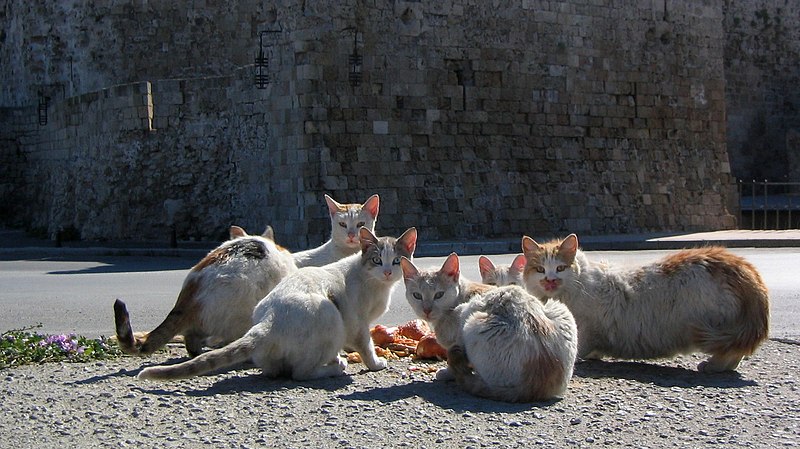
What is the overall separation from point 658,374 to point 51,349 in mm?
4279

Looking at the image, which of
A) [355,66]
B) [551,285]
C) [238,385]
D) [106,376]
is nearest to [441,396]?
[238,385]

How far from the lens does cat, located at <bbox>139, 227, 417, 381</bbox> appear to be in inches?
246

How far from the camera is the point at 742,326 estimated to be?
680 cm

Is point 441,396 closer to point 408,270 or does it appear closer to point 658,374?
point 408,270

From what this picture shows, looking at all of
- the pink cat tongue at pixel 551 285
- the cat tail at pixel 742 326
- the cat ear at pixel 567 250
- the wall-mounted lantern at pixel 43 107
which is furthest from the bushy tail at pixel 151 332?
the wall-mounted lantern at pixel 43 107

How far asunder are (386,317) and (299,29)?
965 cm

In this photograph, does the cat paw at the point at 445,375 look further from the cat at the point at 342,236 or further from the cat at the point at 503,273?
the cat at the point at 342,236

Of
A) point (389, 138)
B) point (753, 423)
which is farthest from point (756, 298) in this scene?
point (389, 138)

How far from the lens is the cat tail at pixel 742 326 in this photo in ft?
22.2

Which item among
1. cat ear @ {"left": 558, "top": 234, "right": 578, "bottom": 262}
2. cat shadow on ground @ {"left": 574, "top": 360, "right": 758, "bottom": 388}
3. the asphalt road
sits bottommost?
the asphalt road

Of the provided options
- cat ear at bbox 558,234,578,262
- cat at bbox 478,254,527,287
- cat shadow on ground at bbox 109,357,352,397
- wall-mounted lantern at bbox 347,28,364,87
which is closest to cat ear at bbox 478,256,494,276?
cat at bbox 478,254,527,287

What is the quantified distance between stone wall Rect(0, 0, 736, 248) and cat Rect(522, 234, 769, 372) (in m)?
10.9

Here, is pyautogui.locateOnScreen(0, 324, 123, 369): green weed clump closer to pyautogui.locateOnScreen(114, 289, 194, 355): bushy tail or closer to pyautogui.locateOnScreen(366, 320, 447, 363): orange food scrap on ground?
pyautogui.locateOnScreen(114, 289, 194, 355): bushy tail

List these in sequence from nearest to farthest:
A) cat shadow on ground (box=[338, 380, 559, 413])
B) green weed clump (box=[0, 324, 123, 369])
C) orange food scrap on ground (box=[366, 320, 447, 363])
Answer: cat shadow on ground (box=[338, 380, 559, 413]), green weed clump (box=[0, 324, 123, 369]), orange food scrap on ground (box=[366, 320, 447, 363])
